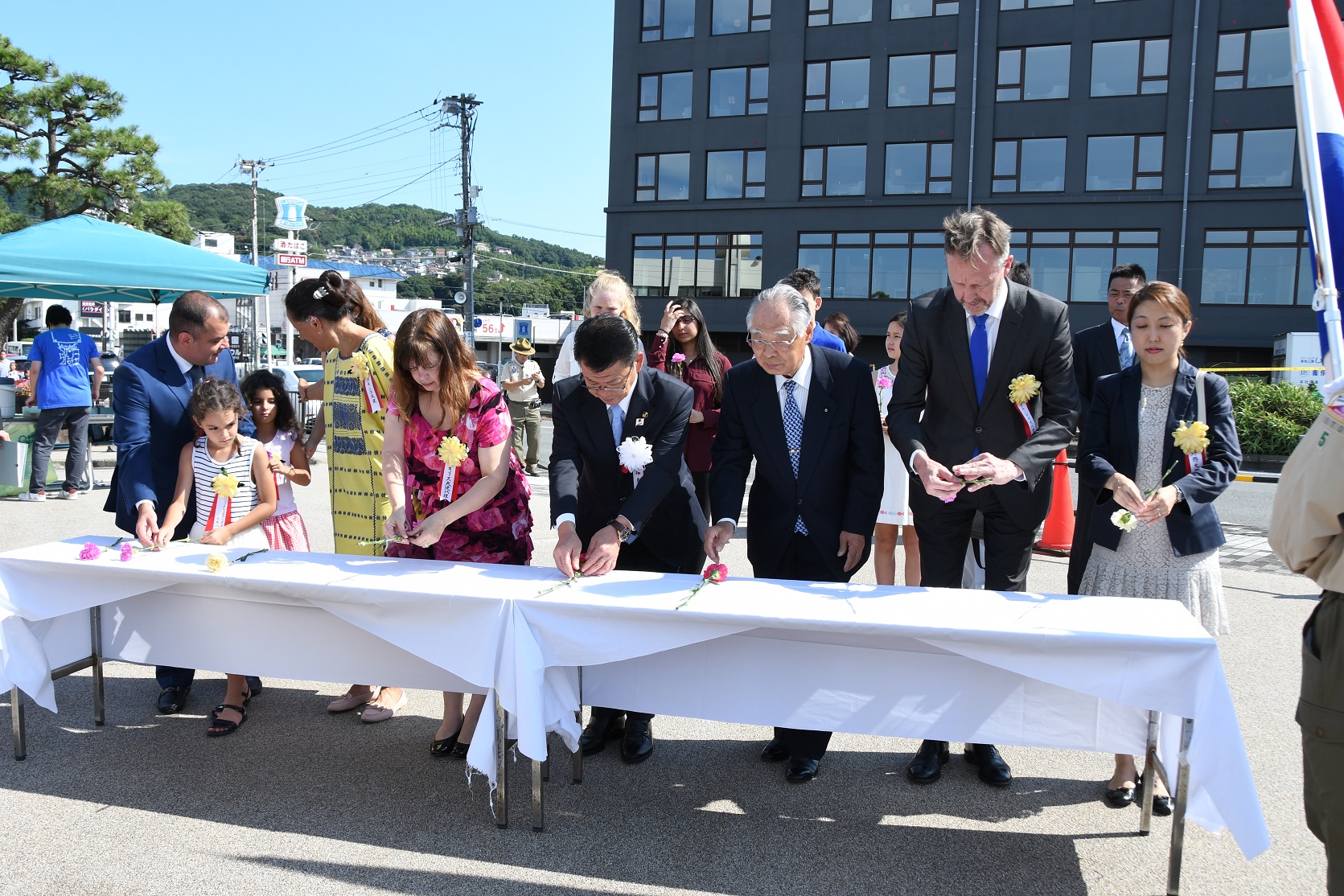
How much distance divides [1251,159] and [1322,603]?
25139 millimetres

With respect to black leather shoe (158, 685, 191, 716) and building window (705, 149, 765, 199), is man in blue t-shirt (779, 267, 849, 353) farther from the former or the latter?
building window (705, 149, 765, 199)

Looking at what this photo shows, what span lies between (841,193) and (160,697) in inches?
946

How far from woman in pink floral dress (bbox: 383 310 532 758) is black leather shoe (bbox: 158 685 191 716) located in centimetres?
125

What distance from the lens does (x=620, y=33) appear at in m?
27.0

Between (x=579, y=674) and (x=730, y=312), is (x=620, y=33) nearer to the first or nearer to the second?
(x=730, y=312)

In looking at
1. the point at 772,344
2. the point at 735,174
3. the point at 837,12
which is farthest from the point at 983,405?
the point at 837,12

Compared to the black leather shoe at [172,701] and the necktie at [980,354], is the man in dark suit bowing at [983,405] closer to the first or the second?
the necktie at [980,354]

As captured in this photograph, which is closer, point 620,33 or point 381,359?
point 381,359

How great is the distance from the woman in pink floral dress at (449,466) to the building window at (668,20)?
2594 cm

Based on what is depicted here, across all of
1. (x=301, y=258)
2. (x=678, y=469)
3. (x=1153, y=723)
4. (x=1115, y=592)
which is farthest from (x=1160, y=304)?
(x=301, y=258)

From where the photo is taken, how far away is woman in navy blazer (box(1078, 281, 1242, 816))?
305 centimetres

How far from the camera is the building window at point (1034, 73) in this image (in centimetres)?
2331

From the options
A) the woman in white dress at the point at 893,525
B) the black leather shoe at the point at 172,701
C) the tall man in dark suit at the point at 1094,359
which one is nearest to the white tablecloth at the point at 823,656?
the tall man in dark suit at the point at 1094,359

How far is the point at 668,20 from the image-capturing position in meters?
26.7
